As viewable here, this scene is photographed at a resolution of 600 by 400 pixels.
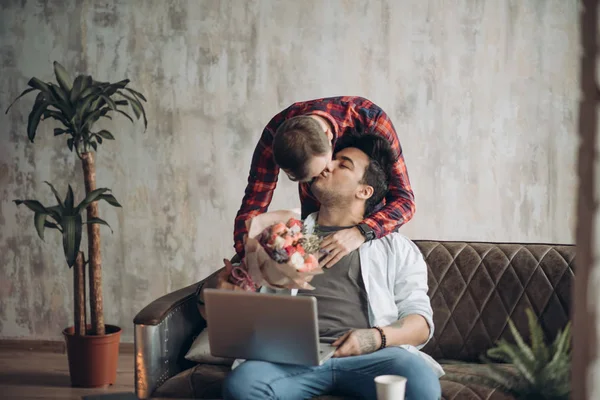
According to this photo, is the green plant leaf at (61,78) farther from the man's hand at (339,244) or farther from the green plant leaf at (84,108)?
the man's hand at (339,244)

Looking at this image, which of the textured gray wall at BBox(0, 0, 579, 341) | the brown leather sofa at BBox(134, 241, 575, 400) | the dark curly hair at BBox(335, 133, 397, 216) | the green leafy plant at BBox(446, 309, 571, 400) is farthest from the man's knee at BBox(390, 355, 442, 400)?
the textured gray wall at BBox(0, 0, 579, 341)

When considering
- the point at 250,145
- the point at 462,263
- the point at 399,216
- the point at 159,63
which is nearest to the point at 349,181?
the point at 399,216

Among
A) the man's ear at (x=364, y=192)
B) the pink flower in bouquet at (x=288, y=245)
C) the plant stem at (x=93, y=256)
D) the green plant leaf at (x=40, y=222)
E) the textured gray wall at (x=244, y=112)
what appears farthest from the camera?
the textured gray wall at (x=244, y=112)

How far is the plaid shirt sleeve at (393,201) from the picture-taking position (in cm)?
250

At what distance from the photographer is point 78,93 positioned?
357 cm

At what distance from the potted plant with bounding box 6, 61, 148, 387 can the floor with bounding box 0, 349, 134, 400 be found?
0.30ft

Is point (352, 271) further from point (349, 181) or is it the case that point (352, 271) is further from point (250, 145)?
point (250, 145)

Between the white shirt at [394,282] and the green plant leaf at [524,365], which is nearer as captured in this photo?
the green plant leaf at [524,365]

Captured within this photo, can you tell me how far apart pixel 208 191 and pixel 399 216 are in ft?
5.90

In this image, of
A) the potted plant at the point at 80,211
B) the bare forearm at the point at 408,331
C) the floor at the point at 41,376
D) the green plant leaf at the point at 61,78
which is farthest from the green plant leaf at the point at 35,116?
the bare forearm at the point at 408,331

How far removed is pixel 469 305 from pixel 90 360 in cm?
199

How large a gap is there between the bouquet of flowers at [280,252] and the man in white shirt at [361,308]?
0.28 meters

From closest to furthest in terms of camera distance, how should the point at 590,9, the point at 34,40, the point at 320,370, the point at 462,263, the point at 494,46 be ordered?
the point at 590,9 < the point at 320,370 < the point at 462,263 < the point at 494,46 < the point at 34,40

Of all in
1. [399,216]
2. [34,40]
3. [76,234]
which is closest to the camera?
[399,216]
